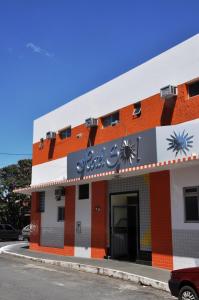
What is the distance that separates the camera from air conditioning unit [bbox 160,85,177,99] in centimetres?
1516

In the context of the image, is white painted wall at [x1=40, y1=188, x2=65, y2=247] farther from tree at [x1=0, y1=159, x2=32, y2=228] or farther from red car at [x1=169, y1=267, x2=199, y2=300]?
tree at [x1=0, y1=159, x2=32, y2=228]

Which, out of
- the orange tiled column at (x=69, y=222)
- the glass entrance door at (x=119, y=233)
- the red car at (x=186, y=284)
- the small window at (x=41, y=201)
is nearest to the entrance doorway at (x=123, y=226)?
the glass entrance door at (x=119, y=233)

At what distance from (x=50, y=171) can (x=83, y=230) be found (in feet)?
15.4

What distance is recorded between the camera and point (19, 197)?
44438 millimetres

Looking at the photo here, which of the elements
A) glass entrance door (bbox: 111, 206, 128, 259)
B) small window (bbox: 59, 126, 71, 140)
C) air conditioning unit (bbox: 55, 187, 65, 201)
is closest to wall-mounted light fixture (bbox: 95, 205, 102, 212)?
glass entrance door (bbox: 111, 206, 128, 259)

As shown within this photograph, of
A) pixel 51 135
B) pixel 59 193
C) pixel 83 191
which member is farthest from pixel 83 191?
pixel 51 135

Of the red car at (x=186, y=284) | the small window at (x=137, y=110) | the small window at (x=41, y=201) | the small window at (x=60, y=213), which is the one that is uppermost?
the small window at (x=137, y=110)

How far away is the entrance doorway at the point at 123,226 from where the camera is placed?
17.9 metres

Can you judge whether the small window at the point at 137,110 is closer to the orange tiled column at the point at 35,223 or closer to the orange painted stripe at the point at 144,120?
the orange painted stripe at the point at 144,120

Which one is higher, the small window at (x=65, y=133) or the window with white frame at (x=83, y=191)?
the small window at (x=65, y=133)

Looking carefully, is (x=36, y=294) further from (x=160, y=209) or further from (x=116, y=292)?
(x=160, y=209)

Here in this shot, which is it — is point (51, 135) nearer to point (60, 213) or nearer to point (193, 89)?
point (60, 213)

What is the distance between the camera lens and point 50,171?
76.1 ft

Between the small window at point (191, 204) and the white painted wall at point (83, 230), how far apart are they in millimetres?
6184
